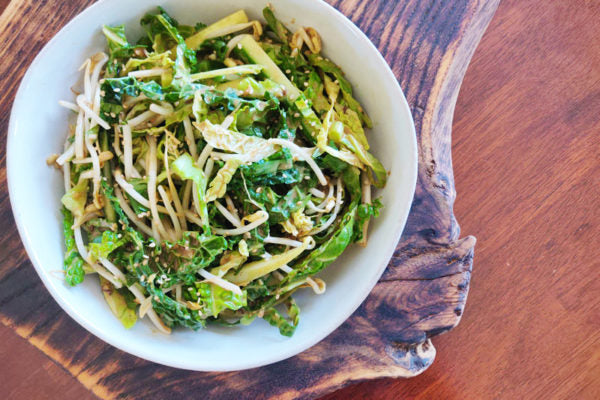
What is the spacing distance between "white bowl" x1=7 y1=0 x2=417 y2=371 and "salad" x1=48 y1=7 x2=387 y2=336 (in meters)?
0.05

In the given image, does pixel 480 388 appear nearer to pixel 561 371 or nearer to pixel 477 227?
pixel 561 371

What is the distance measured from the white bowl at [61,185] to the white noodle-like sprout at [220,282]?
0.78 feet

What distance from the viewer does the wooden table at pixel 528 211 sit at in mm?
2373

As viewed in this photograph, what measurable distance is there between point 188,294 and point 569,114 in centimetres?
191

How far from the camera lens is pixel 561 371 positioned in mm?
2416

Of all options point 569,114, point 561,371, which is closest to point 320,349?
point 561,371

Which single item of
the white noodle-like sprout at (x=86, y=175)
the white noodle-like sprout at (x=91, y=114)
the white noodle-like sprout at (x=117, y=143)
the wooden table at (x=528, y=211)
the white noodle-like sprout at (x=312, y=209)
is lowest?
the wooden table at (x=528, y=211)

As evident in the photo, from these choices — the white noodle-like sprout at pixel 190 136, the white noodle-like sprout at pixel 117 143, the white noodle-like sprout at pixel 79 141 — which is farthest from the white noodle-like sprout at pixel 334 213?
the white noodle-like sprout at pixel 79 141

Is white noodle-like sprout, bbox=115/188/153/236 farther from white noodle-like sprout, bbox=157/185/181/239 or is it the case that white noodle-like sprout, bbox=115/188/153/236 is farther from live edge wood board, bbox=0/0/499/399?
live edge wood board, bbox=0/0/499/399

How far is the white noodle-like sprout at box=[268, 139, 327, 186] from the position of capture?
164 centimetres

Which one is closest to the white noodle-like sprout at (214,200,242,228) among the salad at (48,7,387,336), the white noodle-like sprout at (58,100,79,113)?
the salad at (48,7,387,336)

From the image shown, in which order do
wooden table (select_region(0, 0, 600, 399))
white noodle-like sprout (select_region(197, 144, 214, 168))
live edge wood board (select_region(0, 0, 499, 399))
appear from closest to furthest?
1. white noodle-like sprout (select_region(197, 144, 214, 168))
2. live edge wood board (select_region(0, 0, 499, 399))
3. wooden table (select_region(0, 0, 600, 399))

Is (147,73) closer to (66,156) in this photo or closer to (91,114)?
(91,114)

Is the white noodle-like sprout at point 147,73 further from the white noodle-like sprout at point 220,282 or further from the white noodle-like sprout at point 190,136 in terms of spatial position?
the white noodle-like sprout at point 220,282
